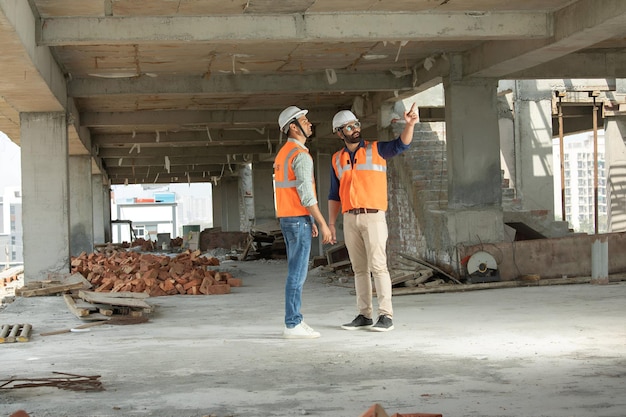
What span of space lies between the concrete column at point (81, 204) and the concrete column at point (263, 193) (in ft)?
27.6

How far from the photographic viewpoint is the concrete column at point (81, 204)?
25.0 m

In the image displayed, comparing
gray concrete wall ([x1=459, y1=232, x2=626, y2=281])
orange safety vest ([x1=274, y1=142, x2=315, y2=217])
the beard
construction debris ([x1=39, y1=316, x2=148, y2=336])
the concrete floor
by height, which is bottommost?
the concrete floor

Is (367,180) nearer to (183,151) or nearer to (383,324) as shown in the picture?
(383,324)

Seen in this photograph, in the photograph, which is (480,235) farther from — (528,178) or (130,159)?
(130,159)

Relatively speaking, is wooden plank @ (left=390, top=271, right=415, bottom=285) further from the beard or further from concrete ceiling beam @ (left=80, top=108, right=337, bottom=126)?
concrete ceiling beam @ (left=80, top=108, right=337, bottom=126)

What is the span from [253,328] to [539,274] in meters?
6.45

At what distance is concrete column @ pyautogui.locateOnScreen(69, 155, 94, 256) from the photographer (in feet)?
82.1

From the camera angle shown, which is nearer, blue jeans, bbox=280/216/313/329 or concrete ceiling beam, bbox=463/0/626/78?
blue jeans, bbox=280/216/313/329

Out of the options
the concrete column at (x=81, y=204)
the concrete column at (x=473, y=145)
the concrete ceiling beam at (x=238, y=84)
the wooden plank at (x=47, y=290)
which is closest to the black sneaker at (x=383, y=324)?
the concrete column at (x=473, y=145)

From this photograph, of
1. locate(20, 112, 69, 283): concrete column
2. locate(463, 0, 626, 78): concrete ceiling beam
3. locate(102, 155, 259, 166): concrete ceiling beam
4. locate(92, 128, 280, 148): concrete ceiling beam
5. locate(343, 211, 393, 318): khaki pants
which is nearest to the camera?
locate(343, 211, 393, 318): khaki pants

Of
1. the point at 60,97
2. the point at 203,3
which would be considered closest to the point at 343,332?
the point at 203,3

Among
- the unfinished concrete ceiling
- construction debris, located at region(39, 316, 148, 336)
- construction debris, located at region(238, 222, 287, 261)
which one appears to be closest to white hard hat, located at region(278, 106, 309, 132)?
the unfinished concrete ceiling

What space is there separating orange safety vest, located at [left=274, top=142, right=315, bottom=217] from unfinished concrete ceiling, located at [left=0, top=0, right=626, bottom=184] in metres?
3.08

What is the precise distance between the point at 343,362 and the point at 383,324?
74.5 inches
